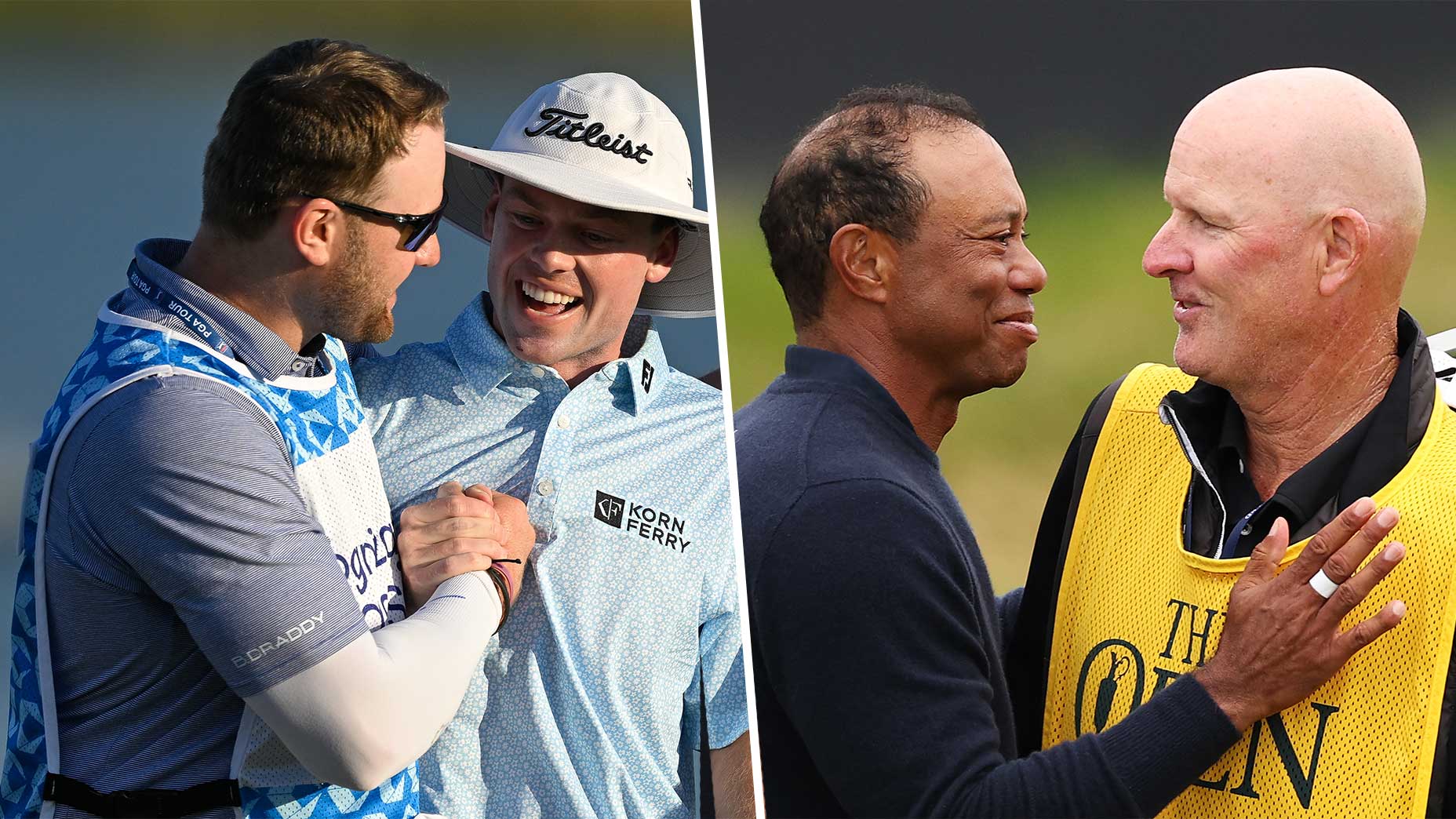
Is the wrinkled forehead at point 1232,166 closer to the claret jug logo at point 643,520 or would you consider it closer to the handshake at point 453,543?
the claret jug logo at point 643,520

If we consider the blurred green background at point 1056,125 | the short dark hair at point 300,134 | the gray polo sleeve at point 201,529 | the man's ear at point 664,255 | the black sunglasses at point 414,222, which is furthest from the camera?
the man's ear at point 664,255

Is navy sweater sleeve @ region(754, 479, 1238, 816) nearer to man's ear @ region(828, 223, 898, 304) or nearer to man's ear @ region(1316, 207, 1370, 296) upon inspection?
man's ear @ region(828, 223, 898, 304)

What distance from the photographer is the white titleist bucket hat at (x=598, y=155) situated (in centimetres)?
255

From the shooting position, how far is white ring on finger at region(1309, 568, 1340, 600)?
6.54 feet

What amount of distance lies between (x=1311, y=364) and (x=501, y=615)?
1336 mm

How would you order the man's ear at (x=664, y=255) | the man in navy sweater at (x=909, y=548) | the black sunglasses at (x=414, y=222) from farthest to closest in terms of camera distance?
the man's ear at (x=664, y=255), the black sunglasses at (x=414, y=222), the man in navy sweater at (x=909, y=548)

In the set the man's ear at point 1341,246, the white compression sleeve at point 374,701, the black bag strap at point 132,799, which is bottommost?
the black bag strap at point 132,799

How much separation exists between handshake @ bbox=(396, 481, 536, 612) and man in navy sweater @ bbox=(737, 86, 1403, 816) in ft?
1.43

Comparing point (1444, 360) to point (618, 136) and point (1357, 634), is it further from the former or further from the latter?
point (618, 136)

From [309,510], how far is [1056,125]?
1585 mm

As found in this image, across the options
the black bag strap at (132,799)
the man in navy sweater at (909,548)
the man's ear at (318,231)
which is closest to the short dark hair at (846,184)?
the man in navy sweater at (909,548)

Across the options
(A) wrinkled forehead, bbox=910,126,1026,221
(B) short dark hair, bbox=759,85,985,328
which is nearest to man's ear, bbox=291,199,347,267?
(B) short dark hair, bbox=759,85,985,328

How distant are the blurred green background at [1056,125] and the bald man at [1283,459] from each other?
0.33 metres

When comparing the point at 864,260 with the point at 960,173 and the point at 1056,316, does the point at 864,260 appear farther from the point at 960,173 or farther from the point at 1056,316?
the point at 1056,316
